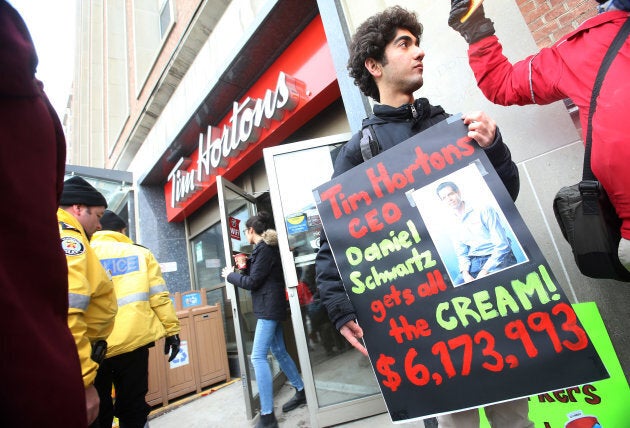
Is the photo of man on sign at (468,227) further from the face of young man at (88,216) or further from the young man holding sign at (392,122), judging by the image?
the face of young man at (88,216)

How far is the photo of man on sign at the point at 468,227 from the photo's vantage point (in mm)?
937

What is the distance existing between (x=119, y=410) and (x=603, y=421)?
3.03 metres

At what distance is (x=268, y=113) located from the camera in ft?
13.5

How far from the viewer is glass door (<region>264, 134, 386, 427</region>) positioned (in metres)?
2.99

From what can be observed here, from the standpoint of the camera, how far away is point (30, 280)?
0.60 meters

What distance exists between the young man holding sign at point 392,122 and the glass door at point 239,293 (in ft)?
8.30

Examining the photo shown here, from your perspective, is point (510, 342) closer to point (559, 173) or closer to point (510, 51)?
point (559, 173)

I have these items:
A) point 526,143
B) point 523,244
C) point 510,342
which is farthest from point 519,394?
point 526,143

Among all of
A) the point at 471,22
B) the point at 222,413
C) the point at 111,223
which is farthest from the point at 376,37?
the point at 222,413

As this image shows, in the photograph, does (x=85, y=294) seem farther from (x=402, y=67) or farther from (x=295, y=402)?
(x=295, y=402)

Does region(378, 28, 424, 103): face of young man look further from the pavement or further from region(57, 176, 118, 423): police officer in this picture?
the pavement

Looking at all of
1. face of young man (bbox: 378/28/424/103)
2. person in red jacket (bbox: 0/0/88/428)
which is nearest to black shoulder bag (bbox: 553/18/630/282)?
face of young man (bbox: 378/28/424/103)

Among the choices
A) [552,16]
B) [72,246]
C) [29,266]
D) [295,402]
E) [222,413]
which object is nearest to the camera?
[29,266]

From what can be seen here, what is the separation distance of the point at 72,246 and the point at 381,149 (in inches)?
63.8
